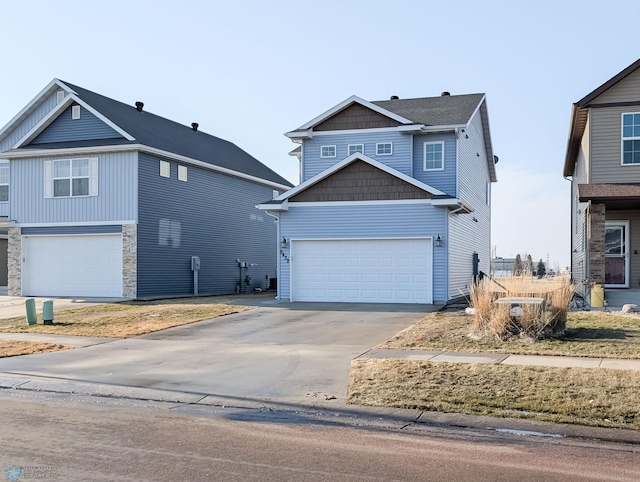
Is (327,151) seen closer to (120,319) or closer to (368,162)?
(368,162)

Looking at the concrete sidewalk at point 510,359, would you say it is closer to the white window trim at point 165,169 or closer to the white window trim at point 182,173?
the white window trim at point 165,169

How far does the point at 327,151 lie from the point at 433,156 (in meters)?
4.20

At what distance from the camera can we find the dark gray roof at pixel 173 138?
91.4ft

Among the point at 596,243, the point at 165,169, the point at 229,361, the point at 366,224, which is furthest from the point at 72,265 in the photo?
the point at 596,243

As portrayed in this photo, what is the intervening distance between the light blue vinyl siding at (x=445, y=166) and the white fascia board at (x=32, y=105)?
49.0 feet

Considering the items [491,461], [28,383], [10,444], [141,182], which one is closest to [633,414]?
[491,461]

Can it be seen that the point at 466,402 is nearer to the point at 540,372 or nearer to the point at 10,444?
the point at 540,372

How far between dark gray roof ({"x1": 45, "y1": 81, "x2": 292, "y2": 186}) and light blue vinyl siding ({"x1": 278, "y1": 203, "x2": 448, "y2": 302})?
7399mm

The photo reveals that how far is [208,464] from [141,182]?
71.4ft

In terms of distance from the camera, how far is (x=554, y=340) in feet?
42.4

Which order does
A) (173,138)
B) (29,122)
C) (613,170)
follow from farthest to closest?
1. (173,138)
2. (29,122)
3. (613,170)

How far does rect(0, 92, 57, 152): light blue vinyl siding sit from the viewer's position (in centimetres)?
3011

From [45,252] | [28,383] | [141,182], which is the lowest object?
[28,383]

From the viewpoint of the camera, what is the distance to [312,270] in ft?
78.3
